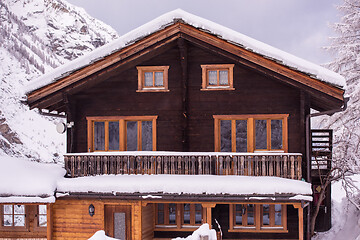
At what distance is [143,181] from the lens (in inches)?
496

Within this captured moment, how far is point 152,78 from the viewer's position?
14.6 meters

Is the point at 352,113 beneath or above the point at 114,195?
above

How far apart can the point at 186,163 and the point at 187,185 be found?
86cm

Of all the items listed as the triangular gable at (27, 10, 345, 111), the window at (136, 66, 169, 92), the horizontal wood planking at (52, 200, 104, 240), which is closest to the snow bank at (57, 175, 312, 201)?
the horizontal wood planking at (52, 200, 104, 240)

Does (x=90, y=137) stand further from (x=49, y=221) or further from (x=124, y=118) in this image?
(x=49, y=221)

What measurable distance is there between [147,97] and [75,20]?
88.7 meters

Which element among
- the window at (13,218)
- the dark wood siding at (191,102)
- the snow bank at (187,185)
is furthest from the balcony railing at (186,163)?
the window at (13,218)

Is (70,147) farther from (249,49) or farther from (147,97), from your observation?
(249,49)

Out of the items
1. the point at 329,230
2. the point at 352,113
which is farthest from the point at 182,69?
the point at 352,113

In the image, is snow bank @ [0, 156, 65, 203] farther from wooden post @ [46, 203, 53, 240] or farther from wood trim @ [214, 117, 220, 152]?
wood trim @ [214, 117, 220, 152]

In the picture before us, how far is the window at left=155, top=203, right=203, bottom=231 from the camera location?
14648 millimetres

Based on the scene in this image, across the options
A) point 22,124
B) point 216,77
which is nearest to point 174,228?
point 216,77

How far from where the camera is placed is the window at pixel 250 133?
1386 centimetres

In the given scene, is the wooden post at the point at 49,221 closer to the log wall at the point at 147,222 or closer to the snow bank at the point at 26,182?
the snow bank at the point at 26,182
